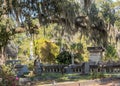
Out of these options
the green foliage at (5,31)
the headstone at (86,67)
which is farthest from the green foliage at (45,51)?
the green foliage at (5,31)

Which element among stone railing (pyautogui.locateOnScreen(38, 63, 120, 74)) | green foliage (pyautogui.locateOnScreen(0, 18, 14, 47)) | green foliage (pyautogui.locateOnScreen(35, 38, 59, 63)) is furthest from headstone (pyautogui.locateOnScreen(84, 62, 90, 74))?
green foliage (pyautogui.locateOnScreen(35, 38, 59, 63))

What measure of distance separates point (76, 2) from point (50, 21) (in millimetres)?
1777

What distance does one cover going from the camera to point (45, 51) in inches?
1160

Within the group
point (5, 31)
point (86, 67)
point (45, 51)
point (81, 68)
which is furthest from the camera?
point (45, 51)

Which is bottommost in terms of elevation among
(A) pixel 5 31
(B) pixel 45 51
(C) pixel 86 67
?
(C) pixel 86 67

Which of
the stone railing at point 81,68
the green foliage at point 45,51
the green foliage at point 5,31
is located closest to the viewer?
the green foliage at point 5,31

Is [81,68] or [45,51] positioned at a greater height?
[45,51]

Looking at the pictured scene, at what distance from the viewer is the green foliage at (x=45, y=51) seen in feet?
95.5

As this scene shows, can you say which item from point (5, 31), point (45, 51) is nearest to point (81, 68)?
point (5, 31)

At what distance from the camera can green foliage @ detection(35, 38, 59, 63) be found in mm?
29094

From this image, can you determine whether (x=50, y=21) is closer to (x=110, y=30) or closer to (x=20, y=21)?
(x=20, y=21)

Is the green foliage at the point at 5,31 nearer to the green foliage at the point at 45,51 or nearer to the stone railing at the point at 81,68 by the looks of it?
the stone railing at the point at 81,68

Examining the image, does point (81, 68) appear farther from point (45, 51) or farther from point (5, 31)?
point (45, 51)

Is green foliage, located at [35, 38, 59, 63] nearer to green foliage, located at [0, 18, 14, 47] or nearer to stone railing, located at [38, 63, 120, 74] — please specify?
stone railing, located at [38, 63, 120, 74]
